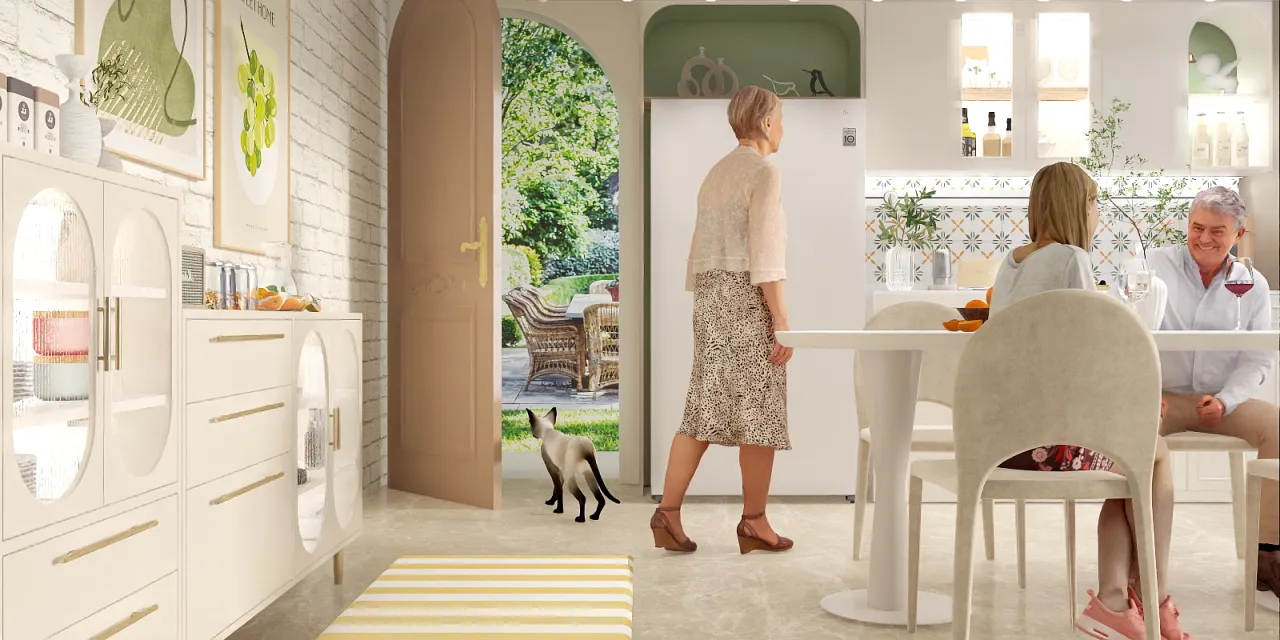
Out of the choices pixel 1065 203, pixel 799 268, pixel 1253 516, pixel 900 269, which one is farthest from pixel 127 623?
pixel 900 269

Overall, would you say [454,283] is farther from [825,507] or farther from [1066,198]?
[1066,198]

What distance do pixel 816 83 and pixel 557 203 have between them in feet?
12.8

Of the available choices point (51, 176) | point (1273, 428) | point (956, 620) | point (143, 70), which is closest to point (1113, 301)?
point (956, 620)

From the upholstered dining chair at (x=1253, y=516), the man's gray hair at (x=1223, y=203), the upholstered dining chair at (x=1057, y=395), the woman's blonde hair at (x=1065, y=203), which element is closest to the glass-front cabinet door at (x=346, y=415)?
the upholstered dining chair at (x=1057, y=395)

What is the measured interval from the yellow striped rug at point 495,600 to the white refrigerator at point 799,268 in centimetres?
135

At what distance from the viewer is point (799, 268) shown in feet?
14.6

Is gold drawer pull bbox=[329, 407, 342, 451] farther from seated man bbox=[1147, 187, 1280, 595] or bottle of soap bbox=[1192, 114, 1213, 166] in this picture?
bottle of soap bbox=[1192, 114, 1213, 166]

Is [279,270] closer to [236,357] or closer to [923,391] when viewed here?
[236,357]

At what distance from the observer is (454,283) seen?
14.6 feet

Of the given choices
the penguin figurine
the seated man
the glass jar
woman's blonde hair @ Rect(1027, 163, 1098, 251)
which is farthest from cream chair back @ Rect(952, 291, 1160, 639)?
the penguin figurine

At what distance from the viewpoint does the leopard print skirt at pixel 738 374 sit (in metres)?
3.38

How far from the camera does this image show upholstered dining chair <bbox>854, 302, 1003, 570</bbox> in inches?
128

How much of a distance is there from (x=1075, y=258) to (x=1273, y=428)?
1.18 m

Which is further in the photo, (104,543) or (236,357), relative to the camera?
(236,357)
